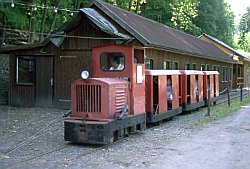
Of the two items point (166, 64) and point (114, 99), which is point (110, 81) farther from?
point (166, 64)

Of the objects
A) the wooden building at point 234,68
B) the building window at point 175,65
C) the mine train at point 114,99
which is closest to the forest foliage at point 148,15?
the wooden building at point 234,68

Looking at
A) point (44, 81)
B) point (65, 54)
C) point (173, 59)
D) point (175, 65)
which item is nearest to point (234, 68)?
point (175, 65)

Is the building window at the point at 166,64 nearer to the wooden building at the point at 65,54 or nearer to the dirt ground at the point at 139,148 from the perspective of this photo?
the wooden building at the point at 65,54

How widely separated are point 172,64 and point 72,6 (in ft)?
41.7

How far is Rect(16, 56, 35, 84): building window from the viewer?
64.0 ft

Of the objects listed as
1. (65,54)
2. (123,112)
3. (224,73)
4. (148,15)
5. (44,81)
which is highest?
(148,15)

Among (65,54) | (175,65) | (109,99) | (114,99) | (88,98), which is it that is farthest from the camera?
(175,65)

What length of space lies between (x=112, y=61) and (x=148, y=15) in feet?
115

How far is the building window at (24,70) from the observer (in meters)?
19.5

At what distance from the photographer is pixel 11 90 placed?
1973cm

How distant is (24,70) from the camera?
1969 cm

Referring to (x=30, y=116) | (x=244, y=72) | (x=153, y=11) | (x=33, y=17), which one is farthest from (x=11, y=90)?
(x=244, y=72)

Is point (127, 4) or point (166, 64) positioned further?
point (127, 4)

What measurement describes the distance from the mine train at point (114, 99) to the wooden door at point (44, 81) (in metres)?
6.63
